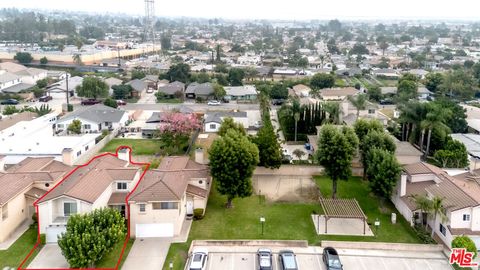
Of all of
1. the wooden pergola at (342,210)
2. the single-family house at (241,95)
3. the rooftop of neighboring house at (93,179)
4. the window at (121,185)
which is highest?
the single-family house at (241,95)

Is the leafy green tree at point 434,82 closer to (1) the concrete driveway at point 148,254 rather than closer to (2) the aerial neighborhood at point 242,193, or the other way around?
(2) the aerial neighborhood at point 242,193

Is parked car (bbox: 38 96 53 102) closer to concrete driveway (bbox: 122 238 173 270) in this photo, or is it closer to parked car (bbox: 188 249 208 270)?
concrete driveway (bbox: 122 238 173 270)

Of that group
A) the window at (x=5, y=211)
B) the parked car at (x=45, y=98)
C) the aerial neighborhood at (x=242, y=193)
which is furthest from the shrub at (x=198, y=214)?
the parked car at (x=45, y=98)

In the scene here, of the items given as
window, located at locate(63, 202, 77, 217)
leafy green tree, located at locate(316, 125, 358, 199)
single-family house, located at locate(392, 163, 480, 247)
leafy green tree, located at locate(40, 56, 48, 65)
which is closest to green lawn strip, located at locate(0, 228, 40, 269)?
window, located at locate(63, 202, 77, 217)

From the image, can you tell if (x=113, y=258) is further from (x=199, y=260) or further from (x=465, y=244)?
(x=465, y=244)

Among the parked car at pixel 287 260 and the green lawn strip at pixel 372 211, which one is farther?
the green lawn strip at pixel 372 211

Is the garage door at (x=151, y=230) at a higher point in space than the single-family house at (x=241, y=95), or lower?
lower

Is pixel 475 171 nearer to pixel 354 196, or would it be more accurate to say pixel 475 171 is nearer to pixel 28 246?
pixel 354 196

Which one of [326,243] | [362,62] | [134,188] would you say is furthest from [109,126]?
[362,62]
